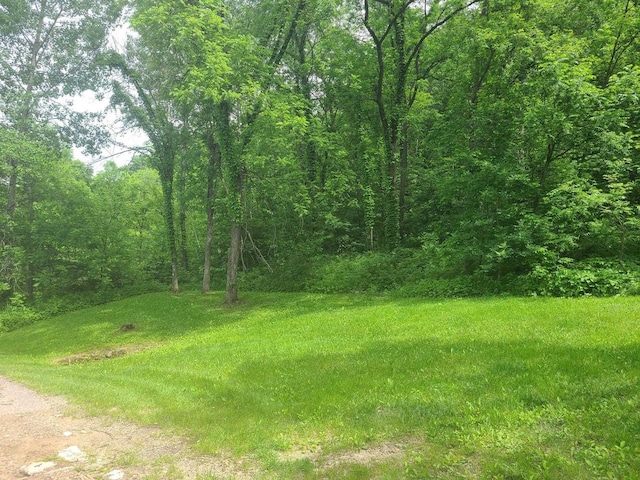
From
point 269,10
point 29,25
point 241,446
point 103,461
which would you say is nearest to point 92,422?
point 103,461

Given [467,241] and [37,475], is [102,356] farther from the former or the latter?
[467,241]

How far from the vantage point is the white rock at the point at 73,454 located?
4.80 metres

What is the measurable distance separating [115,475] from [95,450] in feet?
3.21

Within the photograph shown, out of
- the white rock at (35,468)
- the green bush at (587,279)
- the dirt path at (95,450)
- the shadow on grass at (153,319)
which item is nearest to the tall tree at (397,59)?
the shadow on grass at (153,319)

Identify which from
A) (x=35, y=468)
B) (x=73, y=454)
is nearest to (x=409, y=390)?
(x=73, y=454)

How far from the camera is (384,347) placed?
8477 mm

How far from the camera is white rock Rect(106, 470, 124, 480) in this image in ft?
14.0

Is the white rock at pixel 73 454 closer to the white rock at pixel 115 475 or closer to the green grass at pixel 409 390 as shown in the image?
the white rock at pixel 115 475

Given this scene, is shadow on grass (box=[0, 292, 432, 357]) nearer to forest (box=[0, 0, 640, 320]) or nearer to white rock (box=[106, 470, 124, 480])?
forest (box=[0, 0, 640, 320])

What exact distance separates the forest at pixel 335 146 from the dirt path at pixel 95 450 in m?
11.4

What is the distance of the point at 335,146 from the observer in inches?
784

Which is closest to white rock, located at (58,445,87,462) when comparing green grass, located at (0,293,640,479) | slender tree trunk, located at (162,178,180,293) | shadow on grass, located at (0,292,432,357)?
green grass, located at (0,293,640,479)

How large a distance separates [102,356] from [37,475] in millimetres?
9966

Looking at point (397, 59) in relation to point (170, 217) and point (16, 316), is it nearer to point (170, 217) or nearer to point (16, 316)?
point (170, 217)
